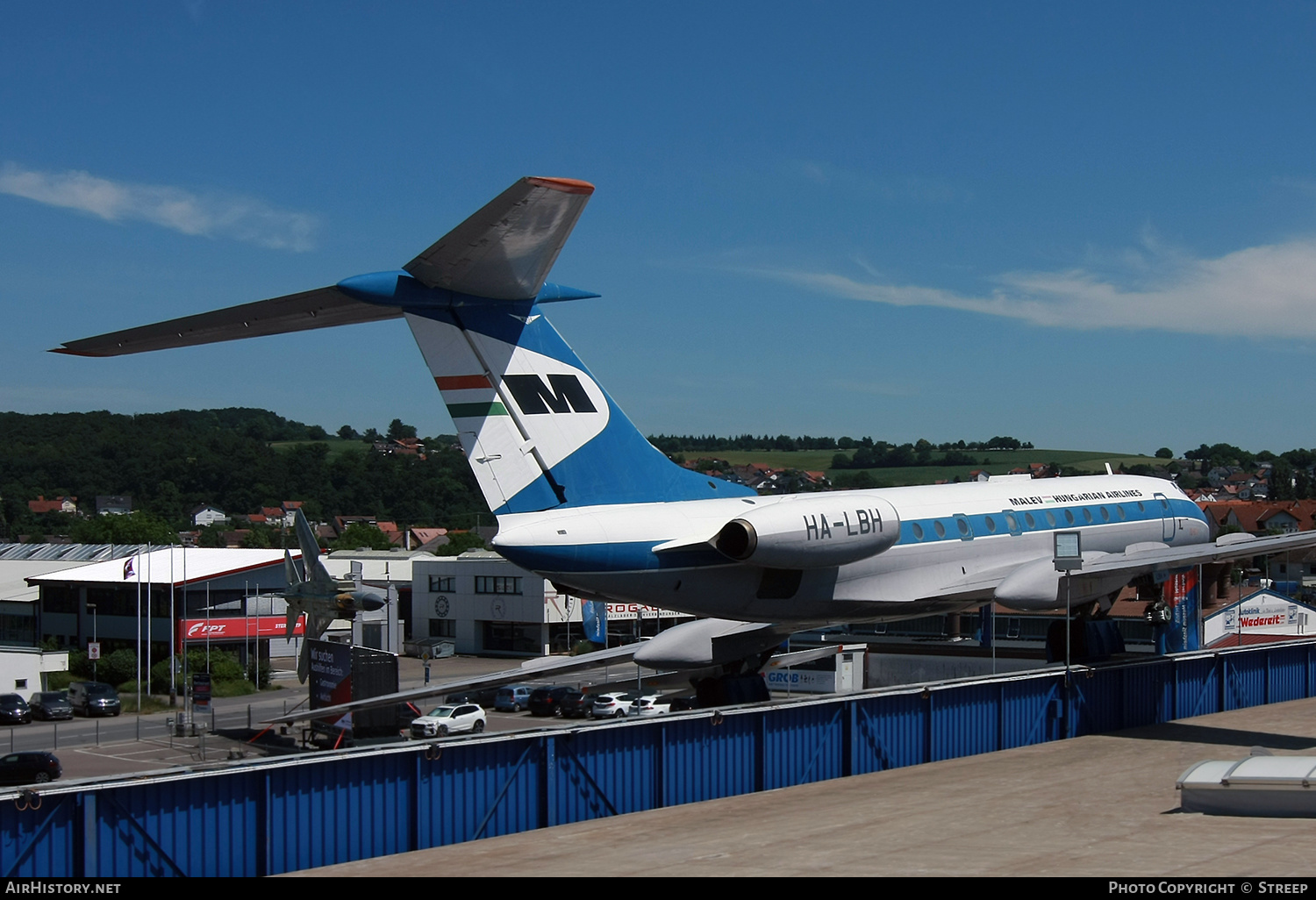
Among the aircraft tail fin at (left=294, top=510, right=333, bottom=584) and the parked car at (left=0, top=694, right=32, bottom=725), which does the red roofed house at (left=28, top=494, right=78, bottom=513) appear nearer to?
the parked car at (left=0, top=694, right=32, bottom=725)

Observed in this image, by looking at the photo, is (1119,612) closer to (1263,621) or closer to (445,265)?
(1263,621)

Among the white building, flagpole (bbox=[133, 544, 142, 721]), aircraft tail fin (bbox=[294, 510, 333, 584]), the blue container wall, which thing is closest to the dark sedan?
aircraft tail fin (bbox=[294, 510, 333, 584])

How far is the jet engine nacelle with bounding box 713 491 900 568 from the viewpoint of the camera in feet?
61.7

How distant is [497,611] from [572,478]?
172 ft

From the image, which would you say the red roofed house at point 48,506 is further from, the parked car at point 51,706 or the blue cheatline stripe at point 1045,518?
the blue cheatline stripe at point 1045,518

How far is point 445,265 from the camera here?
17.3 m

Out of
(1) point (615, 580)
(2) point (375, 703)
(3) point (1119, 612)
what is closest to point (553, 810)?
(1) point (615, 580)

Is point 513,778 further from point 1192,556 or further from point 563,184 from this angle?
point 1192,556

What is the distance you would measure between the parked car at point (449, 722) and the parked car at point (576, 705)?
4356mm

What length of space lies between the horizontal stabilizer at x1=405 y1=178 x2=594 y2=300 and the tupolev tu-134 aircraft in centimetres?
3

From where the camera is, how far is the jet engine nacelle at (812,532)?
18.8 m

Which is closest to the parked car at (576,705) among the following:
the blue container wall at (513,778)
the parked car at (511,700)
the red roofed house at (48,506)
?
the parked car at (511,700)

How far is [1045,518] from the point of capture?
26.8 metres

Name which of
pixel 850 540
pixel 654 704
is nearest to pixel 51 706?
pixel 654 704
